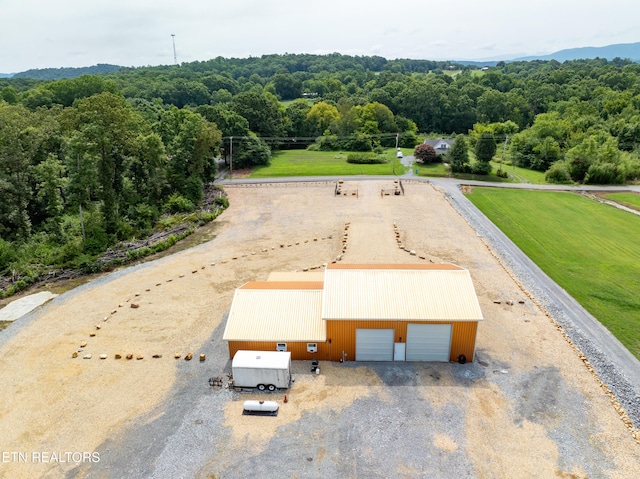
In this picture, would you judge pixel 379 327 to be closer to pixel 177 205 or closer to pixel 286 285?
pixel 286 285

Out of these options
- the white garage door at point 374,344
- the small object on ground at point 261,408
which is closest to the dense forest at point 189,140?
the small object on ground at point 261,408

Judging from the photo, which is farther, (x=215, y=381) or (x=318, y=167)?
(x=318, y=167)

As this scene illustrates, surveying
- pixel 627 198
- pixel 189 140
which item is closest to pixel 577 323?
pixel 627 198

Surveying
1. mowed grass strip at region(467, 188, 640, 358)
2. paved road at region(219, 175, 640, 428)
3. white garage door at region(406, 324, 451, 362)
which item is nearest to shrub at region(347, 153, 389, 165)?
mowed grass strip at region(467, 188, 640, 358)

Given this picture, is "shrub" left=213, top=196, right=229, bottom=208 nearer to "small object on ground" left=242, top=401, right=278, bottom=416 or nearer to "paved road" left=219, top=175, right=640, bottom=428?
"paved road" left=219, top=175, right=640, bottom=428

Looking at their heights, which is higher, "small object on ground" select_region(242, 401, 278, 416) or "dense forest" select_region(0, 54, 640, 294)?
"dense forest" select_region(0, 54, 640, 294)

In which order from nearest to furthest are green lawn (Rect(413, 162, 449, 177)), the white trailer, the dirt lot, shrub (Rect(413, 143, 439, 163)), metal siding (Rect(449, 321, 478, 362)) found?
1. the dirt lot
2. the white trailer
3. metal siding (Rect(449, 321, 478, 362))
4. green lawn (Rect(413, 162, 449, 177))
5. shrub (Rect(413, 143, 439, 163))

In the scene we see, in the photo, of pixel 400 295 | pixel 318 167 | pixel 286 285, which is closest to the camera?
pixel 400 295
